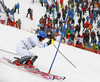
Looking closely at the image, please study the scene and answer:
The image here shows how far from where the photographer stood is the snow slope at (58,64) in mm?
5569

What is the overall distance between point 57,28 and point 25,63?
7501 millimetres

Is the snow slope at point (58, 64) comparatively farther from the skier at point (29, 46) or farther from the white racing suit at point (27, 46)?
→ the white racing suit at point (27, 46)

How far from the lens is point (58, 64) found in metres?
8.10

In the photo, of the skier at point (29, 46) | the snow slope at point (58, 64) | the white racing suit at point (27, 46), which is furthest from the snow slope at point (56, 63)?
the white racing suit at point (27, 46)

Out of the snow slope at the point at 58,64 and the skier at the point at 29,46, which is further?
the skier at the point at 29,46

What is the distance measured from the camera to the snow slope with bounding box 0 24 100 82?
5.57 metres

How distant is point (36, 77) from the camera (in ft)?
18.6

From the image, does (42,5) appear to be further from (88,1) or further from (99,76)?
(99,76)

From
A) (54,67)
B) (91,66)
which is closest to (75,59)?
(91,66)

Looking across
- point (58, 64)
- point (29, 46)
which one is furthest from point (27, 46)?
point (58, 64)

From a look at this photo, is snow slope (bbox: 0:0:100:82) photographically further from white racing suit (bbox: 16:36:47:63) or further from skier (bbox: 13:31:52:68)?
white racing suit (bbox: 16:36:47:63)

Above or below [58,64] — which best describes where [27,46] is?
above

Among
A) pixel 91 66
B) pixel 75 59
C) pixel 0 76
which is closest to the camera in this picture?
pixel 0 76

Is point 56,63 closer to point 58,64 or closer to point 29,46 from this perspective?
point 58,64
